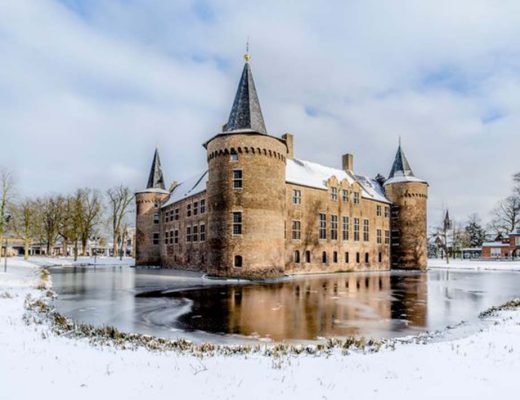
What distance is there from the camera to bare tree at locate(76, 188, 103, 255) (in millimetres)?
60625

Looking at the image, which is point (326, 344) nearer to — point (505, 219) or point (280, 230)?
point (280, 230)

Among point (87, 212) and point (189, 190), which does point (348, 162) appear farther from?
point (87, 212)

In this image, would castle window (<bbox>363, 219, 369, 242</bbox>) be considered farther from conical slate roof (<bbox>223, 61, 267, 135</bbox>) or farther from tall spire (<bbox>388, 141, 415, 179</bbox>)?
conical slate roof (<bbox>223, 61, 267, 135</bbox>)

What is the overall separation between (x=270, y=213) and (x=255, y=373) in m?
24.3

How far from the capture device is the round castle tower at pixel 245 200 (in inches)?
1153

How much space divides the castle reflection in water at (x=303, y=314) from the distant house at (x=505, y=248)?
216 feet

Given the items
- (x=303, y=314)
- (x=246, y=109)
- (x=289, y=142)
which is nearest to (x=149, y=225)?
(x=289, y=142)

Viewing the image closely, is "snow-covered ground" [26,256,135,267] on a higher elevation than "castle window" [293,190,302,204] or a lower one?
lower

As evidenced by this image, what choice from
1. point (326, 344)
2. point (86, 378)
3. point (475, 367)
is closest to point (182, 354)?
point (86, 378)

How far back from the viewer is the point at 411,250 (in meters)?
47.9

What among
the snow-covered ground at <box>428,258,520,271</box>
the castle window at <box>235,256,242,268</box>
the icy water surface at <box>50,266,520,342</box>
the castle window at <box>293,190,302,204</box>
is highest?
the castle window at <box>293,190,302,204</box>

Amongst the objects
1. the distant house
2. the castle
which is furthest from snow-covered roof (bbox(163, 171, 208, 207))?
the distant house

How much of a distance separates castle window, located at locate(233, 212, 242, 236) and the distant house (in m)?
63.6

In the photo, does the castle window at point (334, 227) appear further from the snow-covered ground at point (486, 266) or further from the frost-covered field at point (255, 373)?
the frost-covered field at point (255, 373)
